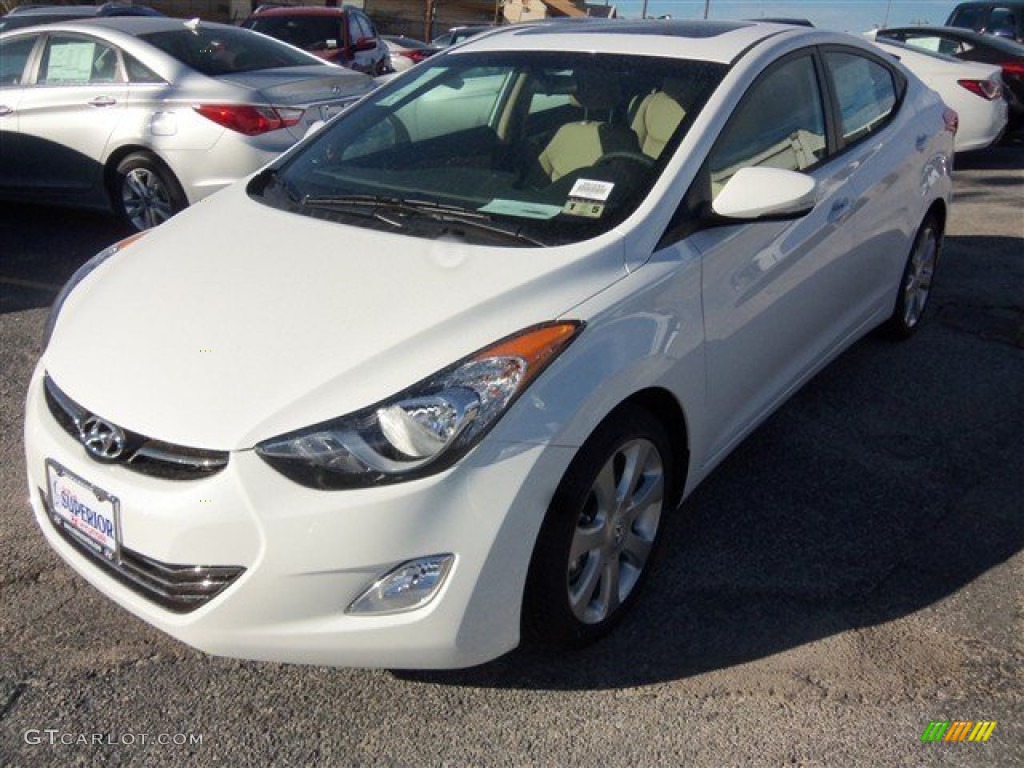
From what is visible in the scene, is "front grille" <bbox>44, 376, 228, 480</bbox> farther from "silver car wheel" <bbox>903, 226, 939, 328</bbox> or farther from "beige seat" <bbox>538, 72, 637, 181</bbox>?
"silver car wheel" <bbox>903, 226, 939, 328</bbox>

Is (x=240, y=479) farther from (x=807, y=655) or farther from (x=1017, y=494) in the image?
(x=1017, y=494)

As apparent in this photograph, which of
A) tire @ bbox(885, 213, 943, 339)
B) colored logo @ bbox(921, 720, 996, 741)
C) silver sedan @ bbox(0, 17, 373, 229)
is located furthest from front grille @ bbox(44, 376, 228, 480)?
silver sedan @ bbox(0, 17, 373, 229)

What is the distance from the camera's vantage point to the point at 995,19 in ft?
46.4

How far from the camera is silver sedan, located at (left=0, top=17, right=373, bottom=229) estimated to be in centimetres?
618

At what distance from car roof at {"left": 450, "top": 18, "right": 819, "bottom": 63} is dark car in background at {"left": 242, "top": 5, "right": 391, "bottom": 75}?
971 centimetres

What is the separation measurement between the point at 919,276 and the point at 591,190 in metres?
2.69

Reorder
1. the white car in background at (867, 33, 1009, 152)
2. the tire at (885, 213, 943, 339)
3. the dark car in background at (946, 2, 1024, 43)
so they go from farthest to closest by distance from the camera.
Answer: the dark car in background at (946, 2, 1024, 43) < the white car in background at (867, 33, 1009, 152) < the tire at (885, 213, 943, 339)

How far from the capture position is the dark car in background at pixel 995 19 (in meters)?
14.0

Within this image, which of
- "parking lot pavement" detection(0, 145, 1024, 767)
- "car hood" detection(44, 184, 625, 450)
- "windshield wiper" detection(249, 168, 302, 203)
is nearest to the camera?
"car hood" detection(44, 184, 625, 450)

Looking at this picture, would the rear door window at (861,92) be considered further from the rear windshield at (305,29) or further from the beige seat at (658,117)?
the rear windshield at (305,29)

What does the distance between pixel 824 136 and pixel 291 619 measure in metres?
2.70

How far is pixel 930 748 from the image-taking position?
245 centimetres

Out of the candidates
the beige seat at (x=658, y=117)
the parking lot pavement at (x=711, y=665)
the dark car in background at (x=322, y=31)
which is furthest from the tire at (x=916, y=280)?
the dark car in background at (x=322, y=31)

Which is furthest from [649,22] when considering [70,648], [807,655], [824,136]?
[70,648]
